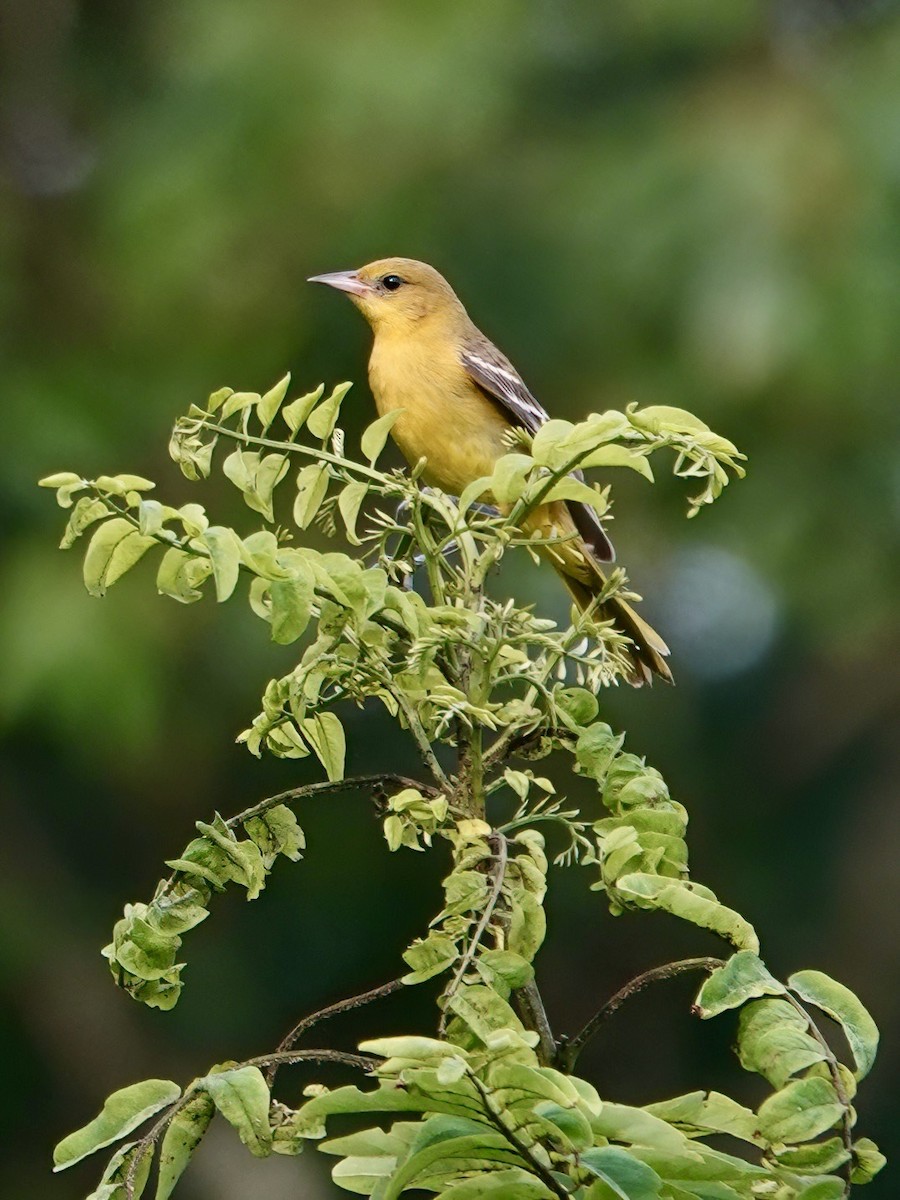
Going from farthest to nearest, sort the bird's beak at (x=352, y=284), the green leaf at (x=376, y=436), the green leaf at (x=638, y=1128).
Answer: the bird's beak at (x=352, y=284)
the green leaf at (x=376, y=436)
the green leaf at (x=638, y=1128)

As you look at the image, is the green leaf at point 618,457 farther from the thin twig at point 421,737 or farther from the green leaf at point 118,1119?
the green leaf at point 118,1119

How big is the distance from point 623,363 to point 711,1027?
329 centimetres

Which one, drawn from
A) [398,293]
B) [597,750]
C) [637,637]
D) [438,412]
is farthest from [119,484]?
[398,293]

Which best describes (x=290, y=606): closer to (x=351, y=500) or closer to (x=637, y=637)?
(x=351, y=500)

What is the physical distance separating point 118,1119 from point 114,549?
0.54 metres

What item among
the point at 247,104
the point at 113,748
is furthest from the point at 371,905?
the point at 247,104

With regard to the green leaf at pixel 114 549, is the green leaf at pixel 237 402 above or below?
above

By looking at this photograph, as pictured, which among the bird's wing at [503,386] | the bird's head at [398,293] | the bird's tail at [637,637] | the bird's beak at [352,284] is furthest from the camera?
the bird's beak at [352,284]

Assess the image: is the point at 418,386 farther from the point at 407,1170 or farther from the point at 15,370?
the point at 15,370

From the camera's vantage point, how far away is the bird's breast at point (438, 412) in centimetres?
420

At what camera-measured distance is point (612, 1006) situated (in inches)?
68.6

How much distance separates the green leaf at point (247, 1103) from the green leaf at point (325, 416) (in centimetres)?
66

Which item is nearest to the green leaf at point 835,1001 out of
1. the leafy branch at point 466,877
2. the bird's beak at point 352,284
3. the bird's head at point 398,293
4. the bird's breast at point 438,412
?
the leafy branch at point 466,877

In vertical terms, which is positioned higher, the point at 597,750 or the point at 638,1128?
the point at 597,750
